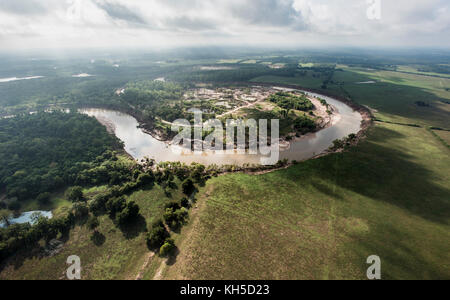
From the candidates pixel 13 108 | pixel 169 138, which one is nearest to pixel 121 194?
pixel 169 138

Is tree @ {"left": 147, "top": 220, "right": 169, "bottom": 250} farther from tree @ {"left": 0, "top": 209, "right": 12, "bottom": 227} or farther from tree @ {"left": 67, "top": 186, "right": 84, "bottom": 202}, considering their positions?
tree @ {"left": 0, "top": 209, "right": 12, "bottom": 227}

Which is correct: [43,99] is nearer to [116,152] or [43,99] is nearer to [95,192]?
[116,152]

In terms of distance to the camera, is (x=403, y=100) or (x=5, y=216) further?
(x=403, y=100)

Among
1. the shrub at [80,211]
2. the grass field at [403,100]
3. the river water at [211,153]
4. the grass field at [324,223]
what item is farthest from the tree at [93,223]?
the grass field at [403,100]

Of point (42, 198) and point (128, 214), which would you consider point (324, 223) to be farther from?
point (42, 198)

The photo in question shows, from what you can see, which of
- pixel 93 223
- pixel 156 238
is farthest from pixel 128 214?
pixel 156 238

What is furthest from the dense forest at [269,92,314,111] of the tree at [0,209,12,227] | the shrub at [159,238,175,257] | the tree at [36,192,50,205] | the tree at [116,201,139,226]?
the tree at [0,209,12,227]
